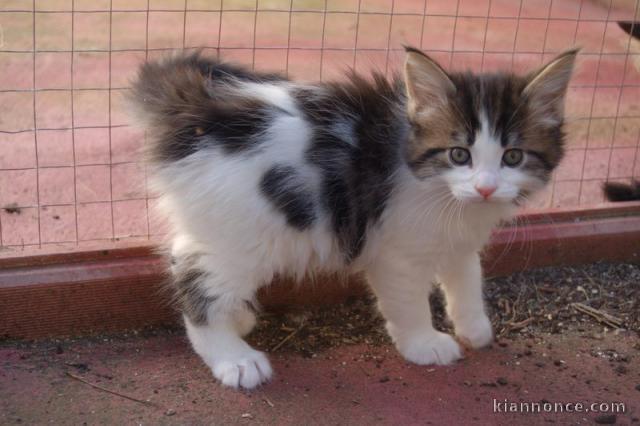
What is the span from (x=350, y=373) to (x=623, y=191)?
1.97 metres

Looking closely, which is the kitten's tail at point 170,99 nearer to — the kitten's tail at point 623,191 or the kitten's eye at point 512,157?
the kitten's eye at point 512,157

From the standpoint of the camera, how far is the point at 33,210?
406 centimetres

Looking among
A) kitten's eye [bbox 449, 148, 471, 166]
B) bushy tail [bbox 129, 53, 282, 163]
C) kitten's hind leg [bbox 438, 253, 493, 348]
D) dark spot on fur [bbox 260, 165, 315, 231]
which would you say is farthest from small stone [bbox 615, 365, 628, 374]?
bushy tail [bbox 129, 53, 282, 163]

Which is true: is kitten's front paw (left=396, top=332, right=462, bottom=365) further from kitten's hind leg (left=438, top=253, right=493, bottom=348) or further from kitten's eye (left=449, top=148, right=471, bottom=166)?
kitten's eye (left=449, top=148, right=471, bottom=166)

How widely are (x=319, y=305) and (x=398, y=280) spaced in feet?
2.27

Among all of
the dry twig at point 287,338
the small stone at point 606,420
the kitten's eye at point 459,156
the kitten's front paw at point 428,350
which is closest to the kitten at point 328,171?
the kitten's eye at point 459,156

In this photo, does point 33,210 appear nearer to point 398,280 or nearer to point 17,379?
point 17,379

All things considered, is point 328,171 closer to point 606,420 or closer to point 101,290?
point 101,290

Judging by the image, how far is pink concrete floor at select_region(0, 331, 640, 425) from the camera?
2816 millimetres

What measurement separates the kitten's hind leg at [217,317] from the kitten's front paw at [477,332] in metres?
0.84

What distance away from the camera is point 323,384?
9.94 ft

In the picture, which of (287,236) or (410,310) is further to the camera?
(410,310)

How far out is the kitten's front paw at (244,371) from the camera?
2975mm

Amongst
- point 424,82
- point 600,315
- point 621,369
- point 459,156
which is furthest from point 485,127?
point 600,315
